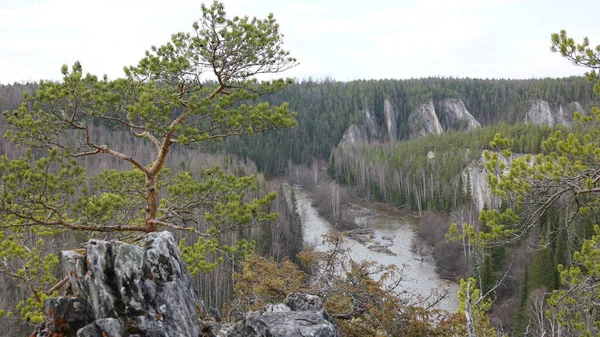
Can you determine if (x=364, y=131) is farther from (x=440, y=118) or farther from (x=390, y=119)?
(x=440, y=118)

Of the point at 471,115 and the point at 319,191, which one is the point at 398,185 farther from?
the point at 471,115

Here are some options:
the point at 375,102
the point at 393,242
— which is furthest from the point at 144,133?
the point at 375,102

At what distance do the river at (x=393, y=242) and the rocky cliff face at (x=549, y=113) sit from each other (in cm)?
6131

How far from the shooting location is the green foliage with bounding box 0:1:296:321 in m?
7.48

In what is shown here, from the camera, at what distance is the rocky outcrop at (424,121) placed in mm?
110850

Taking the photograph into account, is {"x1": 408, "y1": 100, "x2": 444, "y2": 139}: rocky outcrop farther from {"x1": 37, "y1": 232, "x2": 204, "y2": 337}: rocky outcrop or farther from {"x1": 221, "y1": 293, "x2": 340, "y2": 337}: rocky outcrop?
{"x1": 37, "y1": 232, "x2": 204, "y2": 337}: rocky outcrop

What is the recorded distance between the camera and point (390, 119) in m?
116

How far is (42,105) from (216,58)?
3.03m

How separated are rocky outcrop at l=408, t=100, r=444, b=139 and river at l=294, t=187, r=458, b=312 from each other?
54.9 meters

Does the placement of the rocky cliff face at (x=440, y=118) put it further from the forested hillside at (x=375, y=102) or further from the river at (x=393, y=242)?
the river at (x=393, y=242)

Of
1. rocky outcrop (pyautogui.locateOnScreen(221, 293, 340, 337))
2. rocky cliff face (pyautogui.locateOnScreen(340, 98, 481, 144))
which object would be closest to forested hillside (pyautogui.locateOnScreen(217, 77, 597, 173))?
rocky cliff face (pyautogui.locateOnScreen(340, 98, 481, 144))

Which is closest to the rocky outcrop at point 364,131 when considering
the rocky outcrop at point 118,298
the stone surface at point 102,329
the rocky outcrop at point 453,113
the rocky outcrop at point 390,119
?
the rocky outcrop at point 390,119

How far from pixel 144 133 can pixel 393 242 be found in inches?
1404

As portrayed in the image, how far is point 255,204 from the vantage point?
29.1 feet
